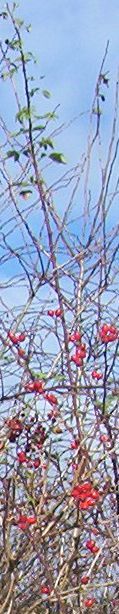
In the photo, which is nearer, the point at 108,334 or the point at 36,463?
the point at 36,463

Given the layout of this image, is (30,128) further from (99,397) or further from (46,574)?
(46,574)

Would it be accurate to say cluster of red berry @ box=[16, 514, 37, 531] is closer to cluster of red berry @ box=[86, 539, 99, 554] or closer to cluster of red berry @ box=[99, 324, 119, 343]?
cluster of red berry @ box=[86, 539, 99, 554]

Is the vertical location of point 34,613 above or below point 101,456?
below

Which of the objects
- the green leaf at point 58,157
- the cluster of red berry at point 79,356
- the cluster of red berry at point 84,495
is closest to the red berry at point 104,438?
the cluster of red berry at point 79,356

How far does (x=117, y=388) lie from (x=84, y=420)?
141mm

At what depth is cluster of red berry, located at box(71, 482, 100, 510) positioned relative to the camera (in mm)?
2992

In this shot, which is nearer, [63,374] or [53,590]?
[53,590]

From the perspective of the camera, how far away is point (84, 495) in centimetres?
299

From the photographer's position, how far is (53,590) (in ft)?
10.2

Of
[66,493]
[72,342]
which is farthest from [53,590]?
[72,342]

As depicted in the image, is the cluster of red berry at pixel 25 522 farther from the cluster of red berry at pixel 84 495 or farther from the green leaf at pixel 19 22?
the green leaf at pixel 19 22

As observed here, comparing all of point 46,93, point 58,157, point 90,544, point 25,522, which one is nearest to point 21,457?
point 25,522

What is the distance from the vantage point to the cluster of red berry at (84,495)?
299 centimetres

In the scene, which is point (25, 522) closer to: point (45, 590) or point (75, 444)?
point (45, 590)
